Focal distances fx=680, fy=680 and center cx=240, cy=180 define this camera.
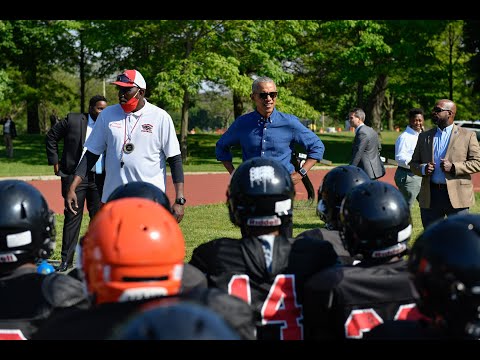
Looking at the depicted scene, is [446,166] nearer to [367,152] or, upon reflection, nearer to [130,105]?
[367,152]

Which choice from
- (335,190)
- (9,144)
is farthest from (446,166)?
(9,144)

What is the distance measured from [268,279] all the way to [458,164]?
5212 mm

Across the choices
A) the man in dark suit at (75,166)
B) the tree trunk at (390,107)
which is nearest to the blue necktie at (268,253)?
the man in dark suit at (75,166)

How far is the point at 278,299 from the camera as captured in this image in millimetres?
3727

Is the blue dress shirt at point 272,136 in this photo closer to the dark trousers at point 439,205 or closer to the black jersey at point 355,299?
→ the dark trousers at point 439,205

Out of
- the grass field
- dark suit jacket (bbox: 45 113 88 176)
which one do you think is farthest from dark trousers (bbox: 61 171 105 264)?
the grass field

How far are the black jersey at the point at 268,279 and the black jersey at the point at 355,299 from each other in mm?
125

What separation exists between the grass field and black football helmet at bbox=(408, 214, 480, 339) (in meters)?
6.46

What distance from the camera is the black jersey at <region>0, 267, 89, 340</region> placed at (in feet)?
10.6

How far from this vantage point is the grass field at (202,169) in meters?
11.4

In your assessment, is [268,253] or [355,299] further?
[268,253]

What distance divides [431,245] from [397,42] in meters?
32.5

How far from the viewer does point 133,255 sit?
2.47 meters

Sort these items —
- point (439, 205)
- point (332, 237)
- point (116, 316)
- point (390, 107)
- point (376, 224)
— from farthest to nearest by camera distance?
point (390, 107), point (439, 205), point (332, 237), point (376, 224), point (116, 316)
